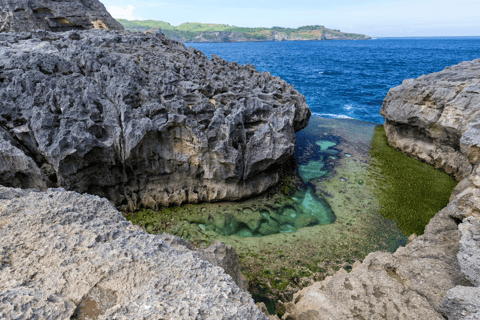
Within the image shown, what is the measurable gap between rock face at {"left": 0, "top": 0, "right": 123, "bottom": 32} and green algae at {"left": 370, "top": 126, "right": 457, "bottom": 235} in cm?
2011

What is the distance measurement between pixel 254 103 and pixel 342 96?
22.9 m

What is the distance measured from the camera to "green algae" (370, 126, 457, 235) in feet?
34.0

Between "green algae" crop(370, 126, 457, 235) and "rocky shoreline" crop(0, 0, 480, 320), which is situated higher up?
"rocky shoreline" crop(0, 0, 480, 320)


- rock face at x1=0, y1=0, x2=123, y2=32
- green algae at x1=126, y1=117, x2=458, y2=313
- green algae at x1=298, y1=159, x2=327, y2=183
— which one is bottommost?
green algae at x1=126, y1=117, x2=458, y2=313

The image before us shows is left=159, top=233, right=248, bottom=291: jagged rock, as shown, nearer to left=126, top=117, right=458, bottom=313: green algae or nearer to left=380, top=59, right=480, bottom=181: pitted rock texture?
left=126, top=117, right=458, bottom=313: green algae

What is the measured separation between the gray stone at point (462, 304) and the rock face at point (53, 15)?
72.8 feet

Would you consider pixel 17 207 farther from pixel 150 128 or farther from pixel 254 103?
pixel 254 103

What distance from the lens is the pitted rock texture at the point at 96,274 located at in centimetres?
277

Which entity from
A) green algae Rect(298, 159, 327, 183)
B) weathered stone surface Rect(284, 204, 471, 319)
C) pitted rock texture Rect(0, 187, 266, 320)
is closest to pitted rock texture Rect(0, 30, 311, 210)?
green algae Rect(298, 159, 327, 183)

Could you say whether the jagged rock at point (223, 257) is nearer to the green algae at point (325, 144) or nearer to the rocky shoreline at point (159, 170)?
the rocky shoreline at point (159, 170)

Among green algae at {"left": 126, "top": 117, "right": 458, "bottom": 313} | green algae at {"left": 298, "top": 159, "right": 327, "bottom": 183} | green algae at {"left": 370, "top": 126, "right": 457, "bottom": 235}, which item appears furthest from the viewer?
green algae at {"left": 298, "top": 159, "right": 327, "bottom": 183}

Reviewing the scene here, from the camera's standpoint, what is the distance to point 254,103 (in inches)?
445

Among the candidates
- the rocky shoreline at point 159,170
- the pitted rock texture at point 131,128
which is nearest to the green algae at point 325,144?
the rocky shoreline at point 159,170

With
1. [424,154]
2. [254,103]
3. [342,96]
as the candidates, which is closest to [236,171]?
[254,103]
